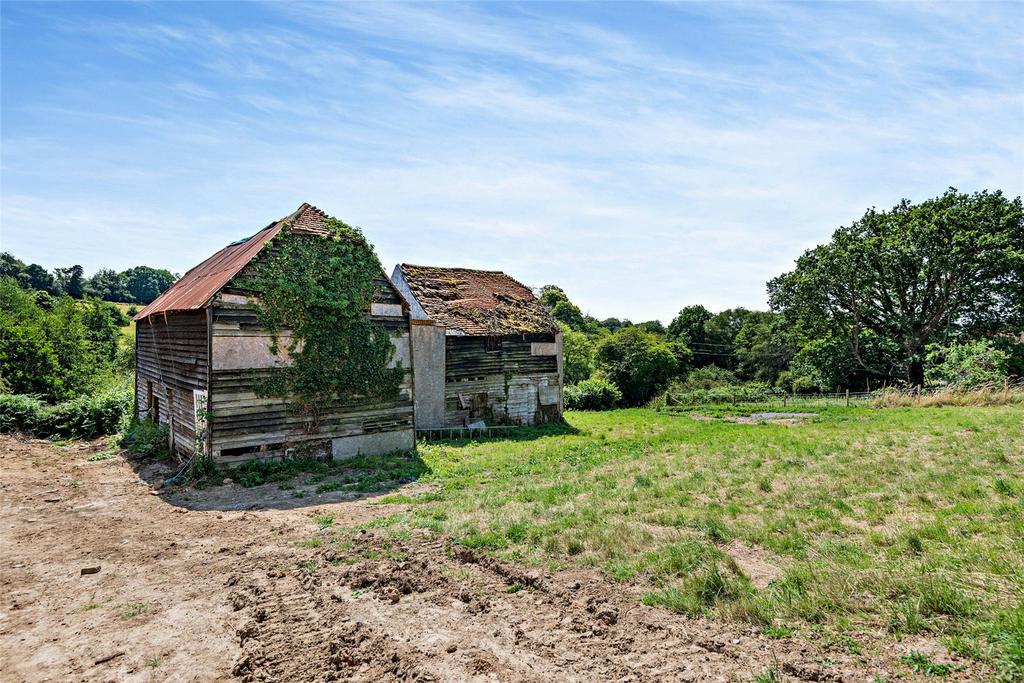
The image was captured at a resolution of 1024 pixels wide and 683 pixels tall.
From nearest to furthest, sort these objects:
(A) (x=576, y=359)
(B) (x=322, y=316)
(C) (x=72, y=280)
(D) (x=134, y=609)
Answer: (D) (x=134, y=609) < (B) (x=322, y=316) < (A) (x=576, y=359) < (C) (x=72, y=280)

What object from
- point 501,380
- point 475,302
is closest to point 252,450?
point 501,380

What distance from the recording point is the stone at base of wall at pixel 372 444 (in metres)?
15.1

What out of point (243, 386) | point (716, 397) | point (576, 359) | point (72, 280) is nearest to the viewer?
point (243, 386)

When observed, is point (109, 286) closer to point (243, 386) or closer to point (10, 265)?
point (10, 265)

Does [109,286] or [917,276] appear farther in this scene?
[109,286]

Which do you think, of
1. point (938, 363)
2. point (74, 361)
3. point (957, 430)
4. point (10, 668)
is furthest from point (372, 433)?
point (938, 363)

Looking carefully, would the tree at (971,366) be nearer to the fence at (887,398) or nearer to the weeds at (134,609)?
the fence at (887,398)

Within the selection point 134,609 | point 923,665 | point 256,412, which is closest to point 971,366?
point 923,665

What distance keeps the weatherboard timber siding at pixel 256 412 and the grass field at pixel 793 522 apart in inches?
92.7

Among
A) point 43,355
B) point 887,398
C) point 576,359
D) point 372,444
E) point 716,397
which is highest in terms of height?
point 43,355

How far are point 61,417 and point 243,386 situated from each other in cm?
1013

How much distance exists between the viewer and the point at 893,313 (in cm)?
3522

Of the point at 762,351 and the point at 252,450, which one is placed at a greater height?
the point at 762,351

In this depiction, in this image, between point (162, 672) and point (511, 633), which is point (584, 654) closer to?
point (511, 633)
